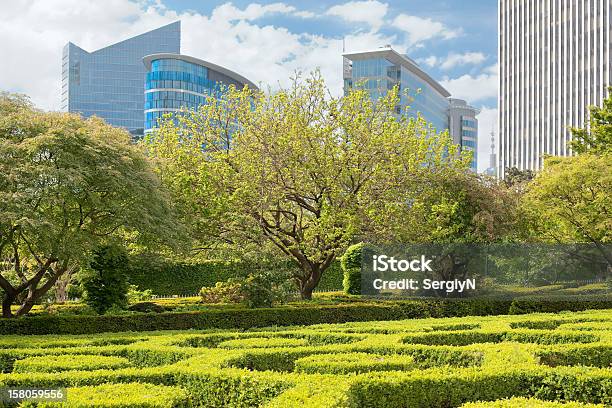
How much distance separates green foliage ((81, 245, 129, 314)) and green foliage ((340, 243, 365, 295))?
33.7 feet

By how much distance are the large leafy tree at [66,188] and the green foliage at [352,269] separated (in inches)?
404

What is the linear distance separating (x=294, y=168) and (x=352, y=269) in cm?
590

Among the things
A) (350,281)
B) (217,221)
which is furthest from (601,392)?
(350,281)

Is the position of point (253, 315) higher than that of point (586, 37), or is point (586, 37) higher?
point (586, 37)

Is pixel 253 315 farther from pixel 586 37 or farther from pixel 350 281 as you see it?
pixel 586 37

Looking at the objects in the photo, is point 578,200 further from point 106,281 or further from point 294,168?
point 106,281

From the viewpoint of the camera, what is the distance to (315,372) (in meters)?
11.1

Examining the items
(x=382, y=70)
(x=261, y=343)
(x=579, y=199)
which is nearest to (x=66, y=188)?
(x=261, y=343)

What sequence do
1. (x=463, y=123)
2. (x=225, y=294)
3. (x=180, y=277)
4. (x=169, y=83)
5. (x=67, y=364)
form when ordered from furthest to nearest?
1. (x=463, y=123)
2. (x=169, y=83)
3. (x=180, y=277)
4. (x=225, y=294)
5. (x=67, y=364)

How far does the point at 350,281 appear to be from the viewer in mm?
28891

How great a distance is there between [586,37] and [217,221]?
309 ft

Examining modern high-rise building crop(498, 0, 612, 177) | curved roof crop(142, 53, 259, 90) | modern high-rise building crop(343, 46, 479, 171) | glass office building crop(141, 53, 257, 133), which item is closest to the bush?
modern high-rise building crop(343, 46, 479, 171)

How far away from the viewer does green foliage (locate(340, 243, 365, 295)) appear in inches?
1131

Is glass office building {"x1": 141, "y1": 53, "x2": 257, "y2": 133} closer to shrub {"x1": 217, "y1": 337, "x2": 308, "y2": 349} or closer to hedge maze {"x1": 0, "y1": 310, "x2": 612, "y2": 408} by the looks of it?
shrub {"x1": 217, "y1": 337, "x2": 308, "y2": 349}
